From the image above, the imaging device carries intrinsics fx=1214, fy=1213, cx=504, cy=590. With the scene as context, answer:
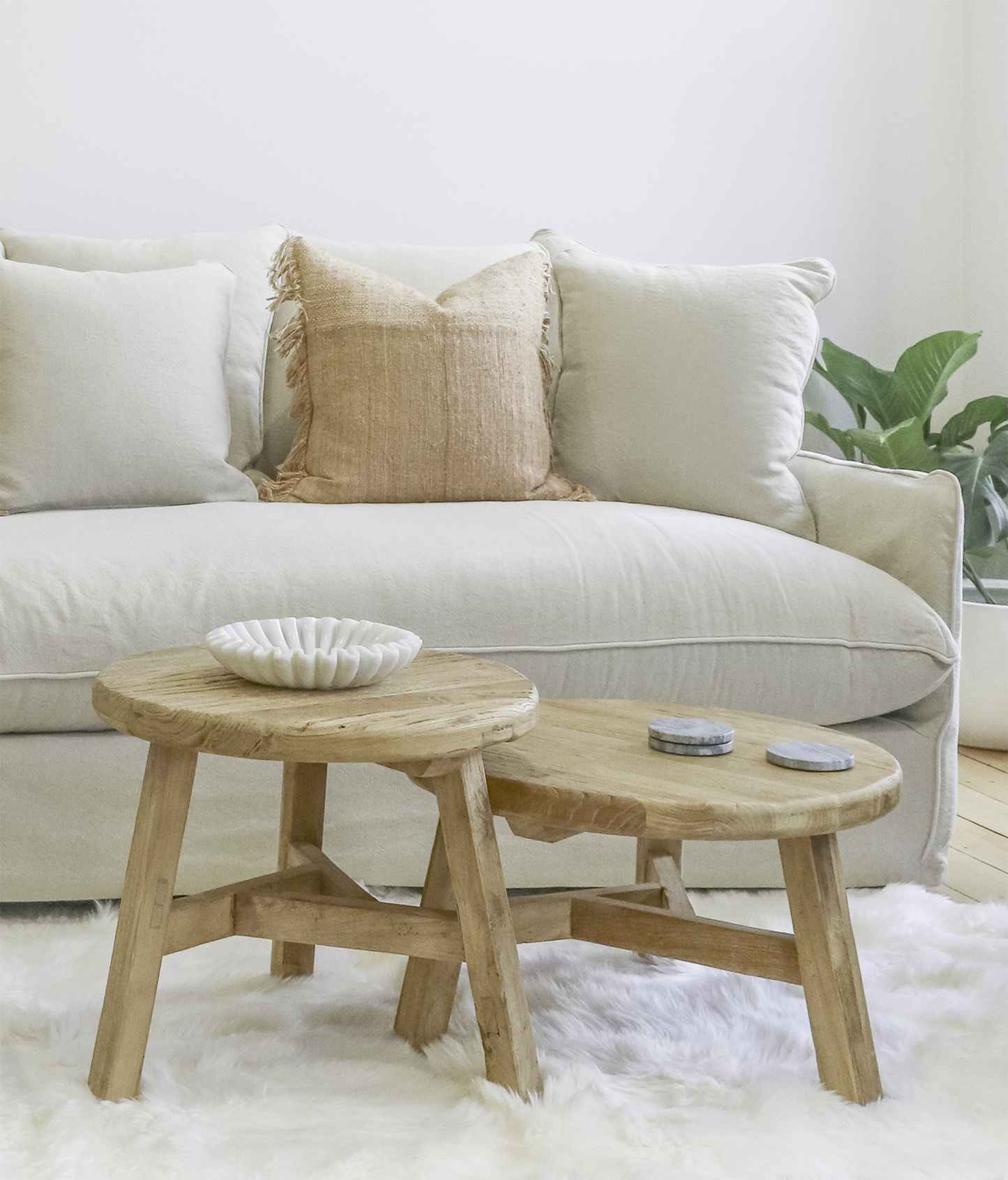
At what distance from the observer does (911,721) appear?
1.71 meters

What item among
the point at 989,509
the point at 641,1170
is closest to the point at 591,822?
the point at 641,1170

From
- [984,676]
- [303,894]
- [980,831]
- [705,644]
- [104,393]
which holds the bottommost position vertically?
[980,831]

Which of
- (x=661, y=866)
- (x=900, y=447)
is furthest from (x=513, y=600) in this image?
(x=900, y=447)

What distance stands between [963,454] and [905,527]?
85cm

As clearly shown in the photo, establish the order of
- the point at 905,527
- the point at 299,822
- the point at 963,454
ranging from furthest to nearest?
the point at 963,454
the point at 905,527
the point at 299,822

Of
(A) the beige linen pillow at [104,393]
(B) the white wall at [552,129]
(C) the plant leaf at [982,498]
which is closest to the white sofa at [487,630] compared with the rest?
(A) the beige linen pillow at [104,393]

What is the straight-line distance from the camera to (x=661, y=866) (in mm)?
1314

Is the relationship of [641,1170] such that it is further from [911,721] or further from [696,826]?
[911,721]

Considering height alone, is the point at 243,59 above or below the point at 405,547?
above

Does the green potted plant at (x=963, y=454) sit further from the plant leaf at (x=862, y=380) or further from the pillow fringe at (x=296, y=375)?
the pillow fringe at (x=296, y=375)

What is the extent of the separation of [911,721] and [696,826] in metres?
0.83

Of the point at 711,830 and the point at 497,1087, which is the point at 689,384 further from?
the point at 497,1087

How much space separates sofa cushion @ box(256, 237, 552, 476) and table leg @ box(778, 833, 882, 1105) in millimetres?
1318

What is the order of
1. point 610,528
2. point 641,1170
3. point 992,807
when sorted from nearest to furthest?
point 641,1170
point 610,528
point 992,807
